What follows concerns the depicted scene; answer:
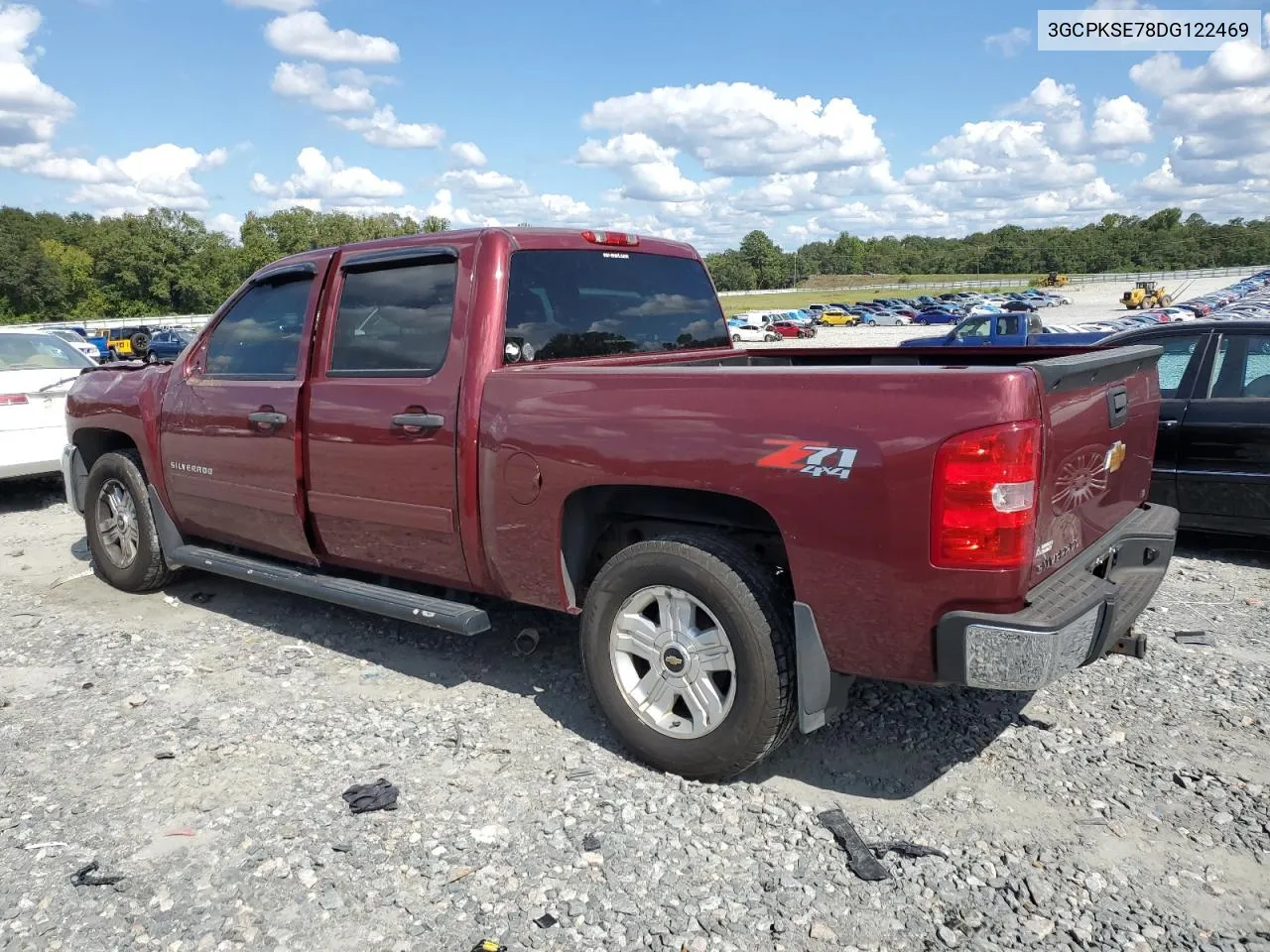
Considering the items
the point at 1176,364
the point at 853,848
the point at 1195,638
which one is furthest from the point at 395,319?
the point at 1176,364

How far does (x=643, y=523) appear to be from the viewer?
3.81 metres

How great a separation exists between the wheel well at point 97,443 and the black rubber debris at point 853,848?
4.94m

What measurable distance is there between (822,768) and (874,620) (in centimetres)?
94

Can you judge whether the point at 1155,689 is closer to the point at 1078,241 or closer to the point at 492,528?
the point at 492,528

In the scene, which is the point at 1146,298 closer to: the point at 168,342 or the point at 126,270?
the point at 168,342

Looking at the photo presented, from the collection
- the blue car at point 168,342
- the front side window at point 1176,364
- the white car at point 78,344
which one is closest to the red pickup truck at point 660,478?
the front side window at point 1176,364

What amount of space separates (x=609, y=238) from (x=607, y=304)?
1.18ft

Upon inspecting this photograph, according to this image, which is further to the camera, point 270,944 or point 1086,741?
point 1086,741

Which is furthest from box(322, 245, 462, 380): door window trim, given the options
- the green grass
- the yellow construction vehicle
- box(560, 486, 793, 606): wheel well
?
the green grass

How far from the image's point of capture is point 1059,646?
2818 mm

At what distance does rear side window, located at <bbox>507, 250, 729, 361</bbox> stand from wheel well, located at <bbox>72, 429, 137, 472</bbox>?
3.39 meters

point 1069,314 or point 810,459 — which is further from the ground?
point 810,459

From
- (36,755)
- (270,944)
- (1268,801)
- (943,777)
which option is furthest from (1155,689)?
(36,755)

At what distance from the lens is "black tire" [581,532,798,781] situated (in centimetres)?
325
